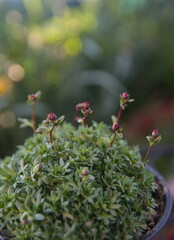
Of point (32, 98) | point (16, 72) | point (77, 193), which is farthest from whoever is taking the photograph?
point (16, 72)

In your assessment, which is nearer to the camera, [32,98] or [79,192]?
[79,192]

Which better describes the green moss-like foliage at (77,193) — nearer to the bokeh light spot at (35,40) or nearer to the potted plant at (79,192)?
the potted plant at (79,192)

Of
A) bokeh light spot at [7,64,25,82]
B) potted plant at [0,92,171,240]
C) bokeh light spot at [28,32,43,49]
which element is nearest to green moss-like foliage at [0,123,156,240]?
potted plant at [0,92,171,240]

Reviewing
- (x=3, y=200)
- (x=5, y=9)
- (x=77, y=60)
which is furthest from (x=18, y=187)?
(x=5, y=9)

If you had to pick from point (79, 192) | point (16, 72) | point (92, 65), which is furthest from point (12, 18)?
point (79, 192)

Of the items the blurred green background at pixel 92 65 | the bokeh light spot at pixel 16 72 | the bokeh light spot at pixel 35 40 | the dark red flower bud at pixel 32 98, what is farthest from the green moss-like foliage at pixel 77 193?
the bokeh light spot at pixel 35 40

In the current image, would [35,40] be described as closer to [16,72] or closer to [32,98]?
[16,72]

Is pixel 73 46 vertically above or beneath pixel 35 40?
beneath

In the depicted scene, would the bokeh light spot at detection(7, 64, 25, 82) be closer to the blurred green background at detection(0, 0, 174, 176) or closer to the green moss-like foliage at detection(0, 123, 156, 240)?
the blurred green background at detection(0, 0, 174, 176)
